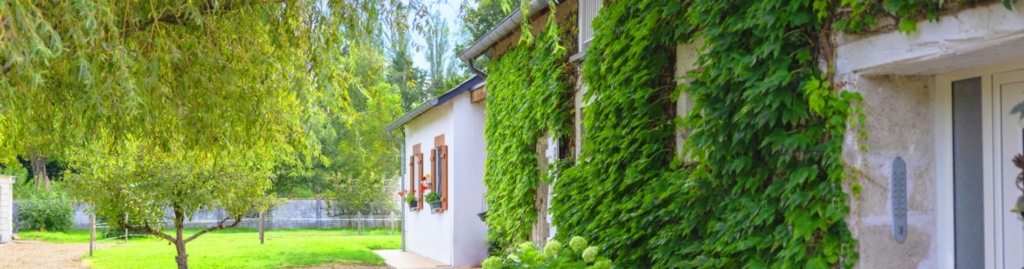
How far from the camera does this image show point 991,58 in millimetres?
3172

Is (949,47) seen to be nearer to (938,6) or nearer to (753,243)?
(938,6)

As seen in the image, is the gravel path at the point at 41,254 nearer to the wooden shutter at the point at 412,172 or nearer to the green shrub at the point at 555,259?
the wooden shutter at the point at 412,172

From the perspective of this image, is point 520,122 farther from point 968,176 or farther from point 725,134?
point 968,176

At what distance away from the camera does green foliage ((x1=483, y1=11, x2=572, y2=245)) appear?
7.46m

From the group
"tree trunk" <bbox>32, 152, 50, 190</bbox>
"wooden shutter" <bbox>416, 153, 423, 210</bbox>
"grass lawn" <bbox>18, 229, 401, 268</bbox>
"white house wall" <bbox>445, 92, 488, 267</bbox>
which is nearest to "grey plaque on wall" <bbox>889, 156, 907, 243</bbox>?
"white house wall" <bbox>445, 92, 488, 267</bbox>

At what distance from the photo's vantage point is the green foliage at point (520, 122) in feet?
24.5

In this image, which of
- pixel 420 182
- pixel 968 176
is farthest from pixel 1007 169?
pixel 420 182

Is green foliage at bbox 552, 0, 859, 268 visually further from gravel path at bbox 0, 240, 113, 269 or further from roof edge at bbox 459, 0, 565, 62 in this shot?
gravel path at bbox 0, 240, 113, 269

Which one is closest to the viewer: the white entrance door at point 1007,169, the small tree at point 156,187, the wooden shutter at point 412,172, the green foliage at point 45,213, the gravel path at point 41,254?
the white entrance door at point 1007,169

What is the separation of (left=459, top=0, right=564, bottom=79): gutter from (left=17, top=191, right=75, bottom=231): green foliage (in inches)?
828

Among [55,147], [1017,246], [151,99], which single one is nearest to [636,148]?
[1017,246]

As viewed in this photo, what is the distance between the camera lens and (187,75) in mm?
5773

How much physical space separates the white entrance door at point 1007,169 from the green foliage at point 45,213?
90.5ft

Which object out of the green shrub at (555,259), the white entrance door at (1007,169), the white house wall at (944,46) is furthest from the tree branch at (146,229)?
the white entrance door at (1007,169)
